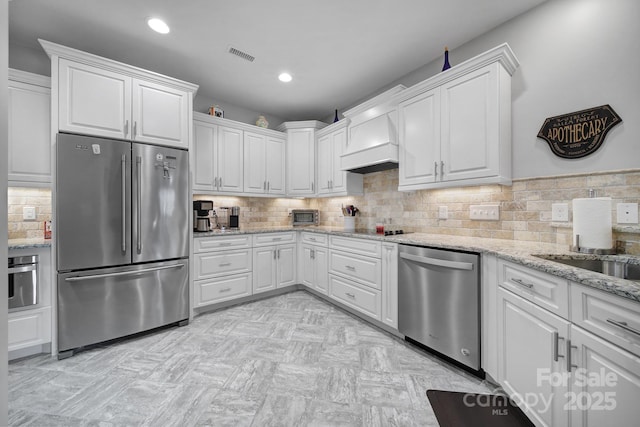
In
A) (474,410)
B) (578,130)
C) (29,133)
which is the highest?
(29,133)

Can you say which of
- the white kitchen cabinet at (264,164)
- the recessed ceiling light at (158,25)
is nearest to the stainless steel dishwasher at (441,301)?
the white kitchen cabinet at (264,164)

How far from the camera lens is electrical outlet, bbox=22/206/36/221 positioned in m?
2.40

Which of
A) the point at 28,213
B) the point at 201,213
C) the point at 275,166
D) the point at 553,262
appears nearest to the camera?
the point at 553,262

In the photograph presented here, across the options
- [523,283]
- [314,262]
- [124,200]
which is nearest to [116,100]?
[124,200]

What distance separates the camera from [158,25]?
2.20 m

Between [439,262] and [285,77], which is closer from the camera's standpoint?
[439,262]

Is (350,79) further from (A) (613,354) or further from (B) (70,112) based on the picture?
(A) (613,354)

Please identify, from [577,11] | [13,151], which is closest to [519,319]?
[577,11]

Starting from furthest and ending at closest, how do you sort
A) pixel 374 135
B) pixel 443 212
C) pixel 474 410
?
pixel 374 135
pixel 443 212
pixel 474 410

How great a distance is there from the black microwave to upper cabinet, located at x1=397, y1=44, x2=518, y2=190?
1942mm

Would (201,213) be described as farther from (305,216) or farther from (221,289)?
(305,216)

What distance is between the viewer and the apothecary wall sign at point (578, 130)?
169 cm

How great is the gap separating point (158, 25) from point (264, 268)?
2750 mm

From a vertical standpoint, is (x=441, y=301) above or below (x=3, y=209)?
below
